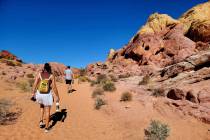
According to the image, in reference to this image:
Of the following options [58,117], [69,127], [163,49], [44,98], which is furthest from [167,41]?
[44,98]

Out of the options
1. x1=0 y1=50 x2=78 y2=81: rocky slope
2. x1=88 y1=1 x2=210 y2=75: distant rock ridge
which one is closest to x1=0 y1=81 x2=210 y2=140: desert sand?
x1=88 y1=1 x2=210 y2=75: distant rock ridge

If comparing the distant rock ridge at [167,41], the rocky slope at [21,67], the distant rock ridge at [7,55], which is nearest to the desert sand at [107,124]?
the distant rock ridge at [167,41]

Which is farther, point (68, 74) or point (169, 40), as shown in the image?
point (169, 40)

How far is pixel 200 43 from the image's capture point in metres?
25.4

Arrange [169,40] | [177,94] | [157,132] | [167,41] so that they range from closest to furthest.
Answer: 1. [157,132]
2. [177,94]
3. [169,40]
4. [167,41]

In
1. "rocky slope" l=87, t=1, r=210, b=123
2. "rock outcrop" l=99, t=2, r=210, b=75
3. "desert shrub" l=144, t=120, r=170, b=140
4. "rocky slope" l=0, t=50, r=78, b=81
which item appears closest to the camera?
"desert shrub" l=144, t=120, r=170, b=140

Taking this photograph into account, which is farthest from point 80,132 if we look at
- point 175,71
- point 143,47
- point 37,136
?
point 143,47

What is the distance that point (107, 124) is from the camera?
8.10m

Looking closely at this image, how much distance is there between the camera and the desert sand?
6.33m

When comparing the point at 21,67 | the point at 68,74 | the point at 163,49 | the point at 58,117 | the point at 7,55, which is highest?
the point at 7,55

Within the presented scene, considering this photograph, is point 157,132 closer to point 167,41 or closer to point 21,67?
point 167,41

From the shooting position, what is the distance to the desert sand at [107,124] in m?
6.33

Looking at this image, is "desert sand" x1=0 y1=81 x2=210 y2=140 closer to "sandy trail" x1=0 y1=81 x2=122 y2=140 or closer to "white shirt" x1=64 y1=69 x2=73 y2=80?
"sandy trail" x1=0 y1=81 x2=122 y2=140

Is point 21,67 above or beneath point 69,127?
above
